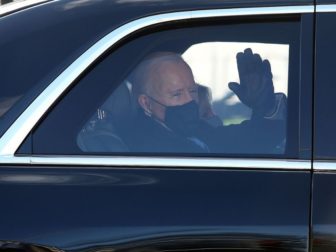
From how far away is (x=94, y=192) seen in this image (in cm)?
192

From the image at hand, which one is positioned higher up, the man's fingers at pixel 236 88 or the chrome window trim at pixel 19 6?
the chrome window trim at pixel 19 6

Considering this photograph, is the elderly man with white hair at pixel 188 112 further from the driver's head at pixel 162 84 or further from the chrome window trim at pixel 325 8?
the chrome window trim at pixel 325 8

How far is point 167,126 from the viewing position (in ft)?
6.84

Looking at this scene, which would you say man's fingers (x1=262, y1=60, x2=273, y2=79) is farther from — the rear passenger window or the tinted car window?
the tinted car window

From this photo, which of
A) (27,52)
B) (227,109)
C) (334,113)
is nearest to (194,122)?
(227,109)

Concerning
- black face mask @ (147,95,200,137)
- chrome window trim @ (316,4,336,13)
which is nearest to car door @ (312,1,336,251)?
chrome window trim @ (316,4,336,13)

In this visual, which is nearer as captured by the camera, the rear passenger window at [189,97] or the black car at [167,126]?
the black car at [167,126]

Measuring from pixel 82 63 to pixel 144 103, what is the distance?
245 millimetres

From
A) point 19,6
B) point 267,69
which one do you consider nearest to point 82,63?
point 19,6

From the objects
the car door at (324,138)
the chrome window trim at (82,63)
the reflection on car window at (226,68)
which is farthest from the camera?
the reflection on car window at (226,68)

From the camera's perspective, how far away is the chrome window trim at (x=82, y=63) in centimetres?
199

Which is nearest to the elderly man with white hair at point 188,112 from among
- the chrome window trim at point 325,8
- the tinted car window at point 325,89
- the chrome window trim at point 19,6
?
the tinted car window at point 325,89

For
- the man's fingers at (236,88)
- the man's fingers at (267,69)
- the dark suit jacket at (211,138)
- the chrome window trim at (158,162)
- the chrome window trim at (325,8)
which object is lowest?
the chrome window trim at (158,162)

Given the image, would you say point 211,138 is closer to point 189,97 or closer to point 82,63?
point 189,97
